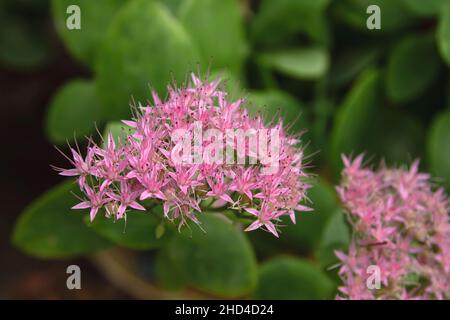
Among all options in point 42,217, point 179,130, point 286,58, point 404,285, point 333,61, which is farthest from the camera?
point 333,61

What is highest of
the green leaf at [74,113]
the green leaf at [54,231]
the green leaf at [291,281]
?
the green leaf at [74,113]

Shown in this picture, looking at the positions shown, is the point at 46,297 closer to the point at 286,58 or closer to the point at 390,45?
the point at 286,58

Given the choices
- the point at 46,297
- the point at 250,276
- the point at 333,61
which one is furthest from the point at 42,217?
the point at 333,61

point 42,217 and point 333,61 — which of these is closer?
point 42,217

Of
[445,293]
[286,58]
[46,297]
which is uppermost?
[286,58]

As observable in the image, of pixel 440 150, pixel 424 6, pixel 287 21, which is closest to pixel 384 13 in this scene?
pixel 424 6

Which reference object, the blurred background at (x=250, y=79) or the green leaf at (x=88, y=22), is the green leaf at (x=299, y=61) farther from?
the green leaf at (x=88, y=22)

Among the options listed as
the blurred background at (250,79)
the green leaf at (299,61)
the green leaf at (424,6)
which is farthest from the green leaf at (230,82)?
the green leaf at (424,6)

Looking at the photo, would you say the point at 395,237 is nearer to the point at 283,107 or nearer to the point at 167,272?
the point at 283,107
